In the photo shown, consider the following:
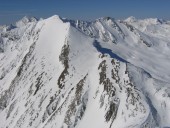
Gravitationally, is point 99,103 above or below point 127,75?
below

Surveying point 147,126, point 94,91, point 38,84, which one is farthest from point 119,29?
point 147,126

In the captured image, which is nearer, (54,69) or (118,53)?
(54,69)

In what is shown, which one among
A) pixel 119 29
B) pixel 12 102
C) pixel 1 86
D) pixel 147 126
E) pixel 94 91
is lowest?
pixel 147 126

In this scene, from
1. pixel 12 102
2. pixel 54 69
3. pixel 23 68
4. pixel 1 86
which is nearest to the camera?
pixel 54 69

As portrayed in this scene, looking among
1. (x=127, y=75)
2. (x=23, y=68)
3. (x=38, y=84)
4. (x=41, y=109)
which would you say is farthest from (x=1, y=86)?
(x=127, y=75)

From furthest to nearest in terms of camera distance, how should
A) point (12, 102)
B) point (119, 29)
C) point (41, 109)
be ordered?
point (119, 29)
point (12, 102)
point (41, 109)

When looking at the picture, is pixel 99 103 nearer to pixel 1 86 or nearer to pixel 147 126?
pixel 147 126
